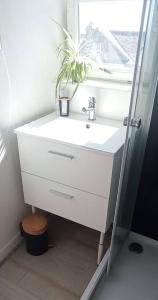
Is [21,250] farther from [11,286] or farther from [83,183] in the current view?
[83,183]

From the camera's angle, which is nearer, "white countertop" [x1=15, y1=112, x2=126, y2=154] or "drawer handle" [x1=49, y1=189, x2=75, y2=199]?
"white countertop" [x1=15, y1=112, x2=126, y2=154]

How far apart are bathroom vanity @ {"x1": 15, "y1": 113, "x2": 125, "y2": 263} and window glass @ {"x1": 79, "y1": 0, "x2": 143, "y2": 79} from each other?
0.45 metres

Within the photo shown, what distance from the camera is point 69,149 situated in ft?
4.15

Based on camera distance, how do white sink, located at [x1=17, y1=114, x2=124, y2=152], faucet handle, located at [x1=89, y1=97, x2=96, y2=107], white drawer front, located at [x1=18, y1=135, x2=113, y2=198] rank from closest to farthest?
white drawer front, located at [x1=18, y1=135, x2=113, y2=198] < white sink, located at [x1=17, y1=114, x2=124, y2=152] < faucet handle, located at [x1=89, y1=97, x2=96, y2=107]

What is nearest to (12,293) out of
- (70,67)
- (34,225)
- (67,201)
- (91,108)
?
(34,225)

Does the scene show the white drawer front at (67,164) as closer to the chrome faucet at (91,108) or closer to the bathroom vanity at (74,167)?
the bathroom vanity at (74,167)

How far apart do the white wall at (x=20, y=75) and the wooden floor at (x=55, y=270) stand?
6.2 inches

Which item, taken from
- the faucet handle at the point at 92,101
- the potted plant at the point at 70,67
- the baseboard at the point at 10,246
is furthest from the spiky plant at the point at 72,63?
the baseboard at the point at 10,246

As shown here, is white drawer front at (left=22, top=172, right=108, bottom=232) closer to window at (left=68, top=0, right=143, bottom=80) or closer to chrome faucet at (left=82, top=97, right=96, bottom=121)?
chrome faucet at (left=82, top=97, right=96, bottom=121)

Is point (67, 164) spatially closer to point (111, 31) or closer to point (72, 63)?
point (72, 63)

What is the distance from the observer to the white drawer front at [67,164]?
1211 mm

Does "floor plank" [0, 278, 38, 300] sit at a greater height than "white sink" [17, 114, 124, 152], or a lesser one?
lesser

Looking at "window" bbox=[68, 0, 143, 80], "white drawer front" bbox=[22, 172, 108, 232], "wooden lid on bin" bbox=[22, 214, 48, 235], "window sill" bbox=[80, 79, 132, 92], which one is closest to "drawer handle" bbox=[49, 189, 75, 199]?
"white drawer front" bbox=[22, 172, 108, 232]

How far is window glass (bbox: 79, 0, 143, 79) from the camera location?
1.47 metres
